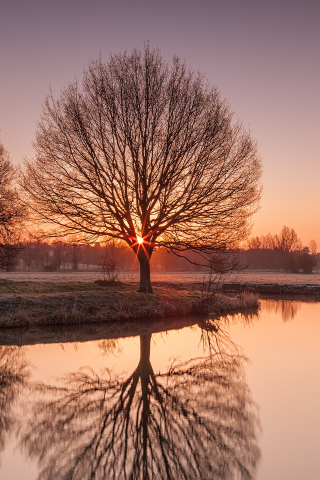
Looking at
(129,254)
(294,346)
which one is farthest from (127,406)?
(129,254)

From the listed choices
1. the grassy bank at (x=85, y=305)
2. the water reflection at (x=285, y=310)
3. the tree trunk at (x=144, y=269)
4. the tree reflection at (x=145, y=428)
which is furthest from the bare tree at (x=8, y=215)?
the tree reflection at (x=145, y=428)

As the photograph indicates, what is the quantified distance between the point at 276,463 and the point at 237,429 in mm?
844

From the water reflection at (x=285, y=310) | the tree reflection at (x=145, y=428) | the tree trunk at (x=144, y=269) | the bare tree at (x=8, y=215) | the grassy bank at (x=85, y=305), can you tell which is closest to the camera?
the tree reflection at (x=145, y=428)

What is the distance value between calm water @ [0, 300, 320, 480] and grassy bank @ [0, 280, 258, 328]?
3.40 meters

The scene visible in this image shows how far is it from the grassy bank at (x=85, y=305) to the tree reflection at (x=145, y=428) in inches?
258

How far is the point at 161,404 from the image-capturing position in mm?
6109

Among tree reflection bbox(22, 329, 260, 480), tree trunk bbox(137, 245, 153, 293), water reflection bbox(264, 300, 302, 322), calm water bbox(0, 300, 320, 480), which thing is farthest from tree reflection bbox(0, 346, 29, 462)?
water reflection bbox(264, 300, 302, 322)

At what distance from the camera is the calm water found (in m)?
4.28

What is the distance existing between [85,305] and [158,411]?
9.85 meters

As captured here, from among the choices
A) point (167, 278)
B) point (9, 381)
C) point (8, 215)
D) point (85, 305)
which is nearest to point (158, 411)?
point (9, 381)

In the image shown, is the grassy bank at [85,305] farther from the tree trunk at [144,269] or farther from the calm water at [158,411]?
the calm water at [158,411]

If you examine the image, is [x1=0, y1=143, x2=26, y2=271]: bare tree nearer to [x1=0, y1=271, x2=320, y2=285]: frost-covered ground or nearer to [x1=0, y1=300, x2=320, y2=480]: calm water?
[x1=0, y1=271, x2=320, y2=285]: frost-covered ground

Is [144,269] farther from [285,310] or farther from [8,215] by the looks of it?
[8,215]

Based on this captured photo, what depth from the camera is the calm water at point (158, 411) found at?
4281 millimetres
